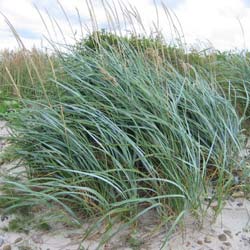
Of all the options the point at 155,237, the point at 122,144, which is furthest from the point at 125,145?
the point at 155,237

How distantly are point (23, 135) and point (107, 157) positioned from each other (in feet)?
2.49

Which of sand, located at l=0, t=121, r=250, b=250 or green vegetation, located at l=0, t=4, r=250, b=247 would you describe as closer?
sand, located at l=0, t=121, r=250, b=250

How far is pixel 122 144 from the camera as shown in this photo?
2014mm

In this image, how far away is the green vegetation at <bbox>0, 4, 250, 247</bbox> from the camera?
185 centimetres

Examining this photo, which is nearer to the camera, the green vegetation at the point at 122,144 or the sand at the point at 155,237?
the sand at the point at 155,237

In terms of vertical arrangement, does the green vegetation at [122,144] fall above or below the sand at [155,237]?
above

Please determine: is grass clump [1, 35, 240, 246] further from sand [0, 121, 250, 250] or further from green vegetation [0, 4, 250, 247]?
sand [0, 121, 250, 250]

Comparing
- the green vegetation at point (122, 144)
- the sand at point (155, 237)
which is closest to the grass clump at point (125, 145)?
the green vegetation at point (122, 144)

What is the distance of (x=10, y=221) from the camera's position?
194 centimetres

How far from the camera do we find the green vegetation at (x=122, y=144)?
72.8 inches

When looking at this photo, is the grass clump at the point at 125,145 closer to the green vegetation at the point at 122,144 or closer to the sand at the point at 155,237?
the green vegetation at the point at 122,144

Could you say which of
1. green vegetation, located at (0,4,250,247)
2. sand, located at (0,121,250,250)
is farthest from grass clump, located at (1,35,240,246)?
sand, located at (0,121,250,250)

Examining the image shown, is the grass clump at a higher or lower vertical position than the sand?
higher

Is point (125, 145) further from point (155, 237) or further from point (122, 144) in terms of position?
point (155, 237)
